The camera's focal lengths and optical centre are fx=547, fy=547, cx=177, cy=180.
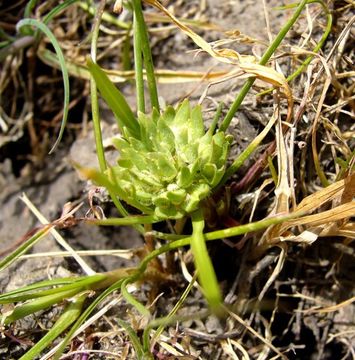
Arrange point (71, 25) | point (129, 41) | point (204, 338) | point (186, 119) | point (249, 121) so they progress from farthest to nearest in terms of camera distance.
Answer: point (71, 25)
point (129, 41)
point (249, 121)
point (204, 338)
point (186, 119)

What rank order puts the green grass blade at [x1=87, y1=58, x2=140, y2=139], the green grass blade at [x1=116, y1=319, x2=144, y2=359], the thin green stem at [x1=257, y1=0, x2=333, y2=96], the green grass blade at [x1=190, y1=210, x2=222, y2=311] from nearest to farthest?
the green grass blade at [x1=190, y1=210, x2=222, y2=311] → the green grass blade at [x1=87, y1=58, x2=140, y2=139] → the green grass blade at [x1=116, y1=319, x2=144, y2=359] → the thin green stem at [x1=257, y1=0, x2=333, y2=96]

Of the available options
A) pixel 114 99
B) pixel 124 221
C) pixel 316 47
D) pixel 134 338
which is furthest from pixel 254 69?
pixel 134 338

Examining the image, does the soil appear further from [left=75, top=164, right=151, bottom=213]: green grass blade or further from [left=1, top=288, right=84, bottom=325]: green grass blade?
[left=75, top=164, right=151, bottom=213]: green grass blade

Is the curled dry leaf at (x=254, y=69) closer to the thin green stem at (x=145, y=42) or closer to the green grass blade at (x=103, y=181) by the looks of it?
the thin green stem at (x=145, y=42)

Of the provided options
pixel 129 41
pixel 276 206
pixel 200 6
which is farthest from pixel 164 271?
pixel 200 6

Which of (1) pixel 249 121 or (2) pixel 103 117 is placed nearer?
(1) pixel 249 121

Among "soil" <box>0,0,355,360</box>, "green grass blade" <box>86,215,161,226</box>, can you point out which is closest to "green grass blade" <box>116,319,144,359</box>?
"soil" <box>0,0,355,360</box>

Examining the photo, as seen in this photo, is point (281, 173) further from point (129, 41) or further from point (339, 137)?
point (129, 41)

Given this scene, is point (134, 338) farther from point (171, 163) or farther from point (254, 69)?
point (254, 69)
